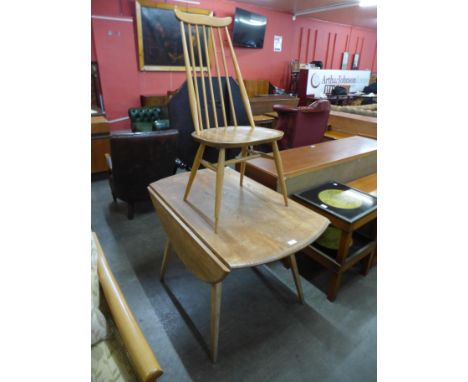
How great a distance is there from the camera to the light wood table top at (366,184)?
94.0 inches

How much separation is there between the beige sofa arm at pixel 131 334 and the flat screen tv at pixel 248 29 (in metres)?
5.46

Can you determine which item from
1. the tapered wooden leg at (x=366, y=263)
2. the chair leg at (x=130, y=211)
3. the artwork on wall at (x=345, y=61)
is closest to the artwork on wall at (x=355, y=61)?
the artwork on wall at (x=345, y=61)

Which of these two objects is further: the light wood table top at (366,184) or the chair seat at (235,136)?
the light wood table top at (366,184)

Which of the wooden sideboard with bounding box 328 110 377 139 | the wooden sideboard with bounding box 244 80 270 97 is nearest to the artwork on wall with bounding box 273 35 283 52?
the wooden sideboard with bounding box 244 80 270 97

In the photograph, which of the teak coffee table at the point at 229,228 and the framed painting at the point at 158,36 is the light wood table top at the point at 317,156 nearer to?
the teak coffee table at the point at 229,228

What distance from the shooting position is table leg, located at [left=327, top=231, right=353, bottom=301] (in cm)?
173

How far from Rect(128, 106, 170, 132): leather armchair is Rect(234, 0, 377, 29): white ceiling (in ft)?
9.08

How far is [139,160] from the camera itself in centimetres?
254

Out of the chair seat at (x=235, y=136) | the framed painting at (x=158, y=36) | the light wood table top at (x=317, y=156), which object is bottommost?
the light wood table top at (x=317, y=156)
